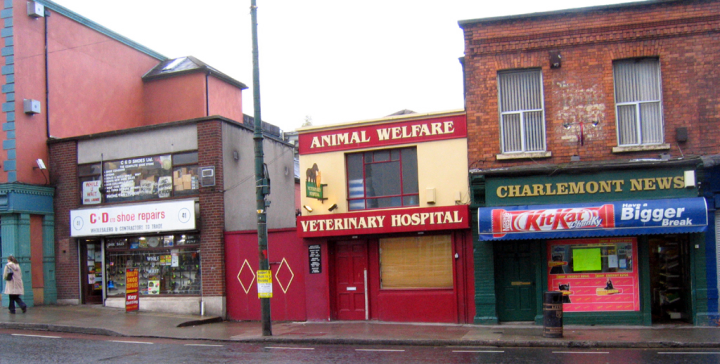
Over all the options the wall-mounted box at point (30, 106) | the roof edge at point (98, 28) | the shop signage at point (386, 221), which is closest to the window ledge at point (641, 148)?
the shop signage at point (386, 221)

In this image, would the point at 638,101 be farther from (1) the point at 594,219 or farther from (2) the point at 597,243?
(2) the point at 597,243

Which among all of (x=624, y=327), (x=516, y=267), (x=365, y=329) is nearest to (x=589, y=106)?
(x=516, y=267)

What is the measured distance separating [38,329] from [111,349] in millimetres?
4603

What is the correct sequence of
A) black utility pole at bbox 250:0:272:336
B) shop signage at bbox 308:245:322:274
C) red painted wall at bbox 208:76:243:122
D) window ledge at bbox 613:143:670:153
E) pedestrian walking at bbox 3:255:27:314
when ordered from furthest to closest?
1. red painted wall at bbox 208:76:243:122
2. pedestrian walking at bbox 3:255:27:314
3. shop signage at bbox 308:245:322:274
4. window ledge at bbox 613:143:670:153
5. black utility pole at bbox 250:0:272:336

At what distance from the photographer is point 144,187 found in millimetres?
19516

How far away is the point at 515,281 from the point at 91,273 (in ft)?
44.2

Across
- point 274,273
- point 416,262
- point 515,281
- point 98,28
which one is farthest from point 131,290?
point 515,281

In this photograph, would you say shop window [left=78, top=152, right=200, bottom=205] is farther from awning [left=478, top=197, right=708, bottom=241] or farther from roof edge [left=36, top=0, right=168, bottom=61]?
awning [left=478, top=197, right=708, bottom=241]

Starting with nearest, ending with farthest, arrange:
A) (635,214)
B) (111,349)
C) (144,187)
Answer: (111,349)
(635,214)
(144,187)

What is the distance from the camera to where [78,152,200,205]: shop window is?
19.0 metres

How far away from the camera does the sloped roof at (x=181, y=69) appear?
24391mm

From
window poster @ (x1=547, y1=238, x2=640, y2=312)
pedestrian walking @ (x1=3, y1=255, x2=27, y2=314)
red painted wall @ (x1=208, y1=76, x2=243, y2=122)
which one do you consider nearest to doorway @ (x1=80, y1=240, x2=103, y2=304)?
pedestrian walking @ (x1=3, y1=255, x2=27, y2=314)

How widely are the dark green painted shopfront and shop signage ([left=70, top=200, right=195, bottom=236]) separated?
28.7ft

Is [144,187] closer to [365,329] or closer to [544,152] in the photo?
[365,329]
